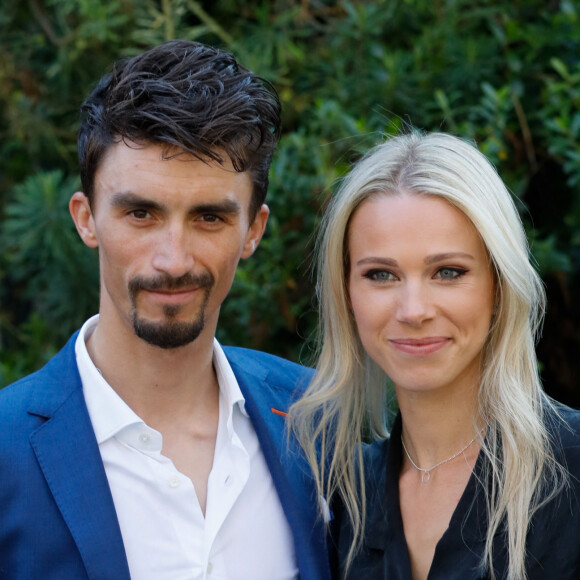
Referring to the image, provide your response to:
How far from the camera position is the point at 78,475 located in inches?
94.0

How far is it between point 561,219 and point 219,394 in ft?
6.80

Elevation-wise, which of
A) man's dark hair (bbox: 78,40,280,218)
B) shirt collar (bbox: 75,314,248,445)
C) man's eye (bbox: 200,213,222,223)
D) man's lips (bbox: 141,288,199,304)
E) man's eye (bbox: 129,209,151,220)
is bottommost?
shirt collar (bbox: 75,314,248,445)

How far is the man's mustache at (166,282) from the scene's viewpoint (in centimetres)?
254

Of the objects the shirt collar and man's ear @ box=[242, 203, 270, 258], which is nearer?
the shirt collar

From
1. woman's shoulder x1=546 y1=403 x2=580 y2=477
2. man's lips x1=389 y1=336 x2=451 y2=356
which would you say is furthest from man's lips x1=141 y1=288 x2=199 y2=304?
woman's shoulder x1=546 y1=403 x2=580 y2=477

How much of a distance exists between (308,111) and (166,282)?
2.20m

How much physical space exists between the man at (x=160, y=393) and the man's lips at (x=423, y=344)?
1.88ft

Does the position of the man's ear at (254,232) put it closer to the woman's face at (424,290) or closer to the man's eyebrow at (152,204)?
the man's eyebrow at (152,204)

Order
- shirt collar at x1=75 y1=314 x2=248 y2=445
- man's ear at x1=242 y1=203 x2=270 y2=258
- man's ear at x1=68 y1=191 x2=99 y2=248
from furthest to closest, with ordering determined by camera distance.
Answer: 1. man's ear at x1=242 y1=203 x2=270 y2=258
2. man's ear at x1=68 y1=191 x2=99 y2=248
3. shirt collar at x1=75 y1=314 x2=248 y2=445

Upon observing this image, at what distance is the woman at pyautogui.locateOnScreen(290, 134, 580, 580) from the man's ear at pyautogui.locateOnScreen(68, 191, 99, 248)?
29.0 inches

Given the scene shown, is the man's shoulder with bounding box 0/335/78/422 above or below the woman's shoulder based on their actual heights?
above

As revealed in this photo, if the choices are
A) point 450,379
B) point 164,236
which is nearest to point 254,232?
point 164,236

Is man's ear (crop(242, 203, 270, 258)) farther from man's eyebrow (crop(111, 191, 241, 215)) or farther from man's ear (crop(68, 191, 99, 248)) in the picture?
man's ear (crop(68, 191, 99, 248))

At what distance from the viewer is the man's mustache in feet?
8.35
